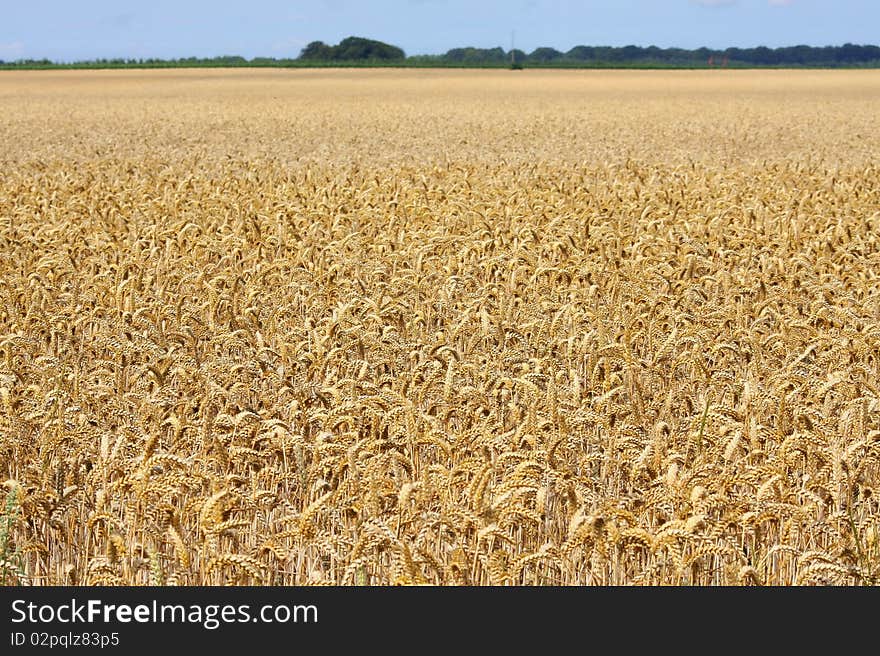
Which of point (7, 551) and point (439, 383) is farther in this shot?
point (439, 383)

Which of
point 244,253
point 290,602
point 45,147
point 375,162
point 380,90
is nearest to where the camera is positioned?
point 290,602

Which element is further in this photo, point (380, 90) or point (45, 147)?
point (380, 90)

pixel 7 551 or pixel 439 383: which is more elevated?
pixel 439 383

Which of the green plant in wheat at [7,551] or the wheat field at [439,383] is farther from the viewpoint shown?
the wheat field at [439,383]

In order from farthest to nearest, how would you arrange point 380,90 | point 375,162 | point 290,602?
point 380,90 < point 375,162 < point 290,602

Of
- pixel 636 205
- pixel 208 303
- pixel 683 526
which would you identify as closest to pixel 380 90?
pixel 636 205

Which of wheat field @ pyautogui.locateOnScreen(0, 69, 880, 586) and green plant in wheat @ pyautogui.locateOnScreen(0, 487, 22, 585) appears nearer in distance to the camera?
green plant in wheat @ pyautogui.locateOnScreen(0, 487, 22, 585)

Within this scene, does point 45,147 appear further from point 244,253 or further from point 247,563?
point 247,563

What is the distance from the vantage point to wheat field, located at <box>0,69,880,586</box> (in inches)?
161

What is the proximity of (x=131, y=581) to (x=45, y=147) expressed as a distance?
73.8 ft

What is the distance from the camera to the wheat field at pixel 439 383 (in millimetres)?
4094

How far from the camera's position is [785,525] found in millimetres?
4133

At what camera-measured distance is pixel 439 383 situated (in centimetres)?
601

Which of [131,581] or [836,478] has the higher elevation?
[836,478]
